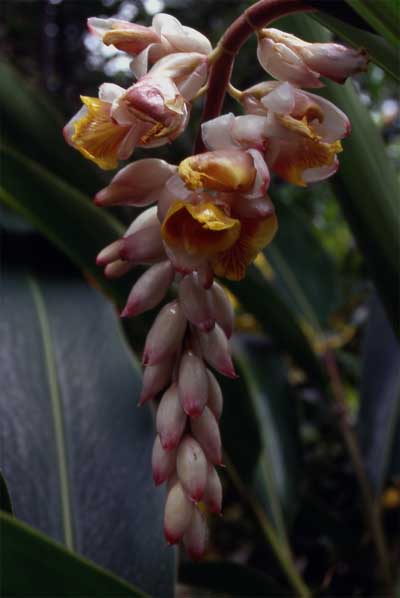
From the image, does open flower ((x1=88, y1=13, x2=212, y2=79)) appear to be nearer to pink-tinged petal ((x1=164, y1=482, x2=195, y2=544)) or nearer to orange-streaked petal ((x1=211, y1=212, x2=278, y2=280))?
orange-streaked petal ((x1=211, y1=212, x2=278, y2=280))

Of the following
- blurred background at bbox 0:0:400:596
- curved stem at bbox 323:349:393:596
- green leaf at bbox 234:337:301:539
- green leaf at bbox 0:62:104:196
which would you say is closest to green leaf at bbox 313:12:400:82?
blurred background at bbox 0:0:400:596

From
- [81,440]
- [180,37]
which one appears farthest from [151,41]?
[81,440]

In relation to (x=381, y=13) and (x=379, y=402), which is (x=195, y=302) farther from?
(x=379, y=402)

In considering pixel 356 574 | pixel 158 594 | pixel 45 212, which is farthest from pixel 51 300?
pixel 356 574

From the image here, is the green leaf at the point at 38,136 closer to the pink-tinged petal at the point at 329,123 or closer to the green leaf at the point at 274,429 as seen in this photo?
the green leaf at the point at 274,429

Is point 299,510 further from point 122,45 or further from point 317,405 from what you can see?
point 122,45

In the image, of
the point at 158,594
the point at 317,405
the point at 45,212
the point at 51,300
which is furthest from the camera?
the point at 317,405
